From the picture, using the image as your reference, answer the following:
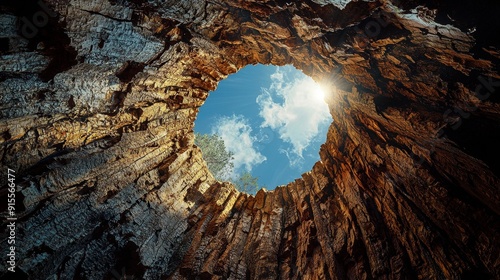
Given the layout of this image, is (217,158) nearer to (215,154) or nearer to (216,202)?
(215,154)

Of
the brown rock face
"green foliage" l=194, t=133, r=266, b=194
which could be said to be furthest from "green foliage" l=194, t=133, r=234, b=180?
the brown rock face

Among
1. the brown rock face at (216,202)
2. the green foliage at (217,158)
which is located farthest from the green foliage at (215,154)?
the brown rock face at (216,202)

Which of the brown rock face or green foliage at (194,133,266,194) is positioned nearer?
the brown rock face

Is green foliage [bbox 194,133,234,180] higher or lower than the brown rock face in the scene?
higher

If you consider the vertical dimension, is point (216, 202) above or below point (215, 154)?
below

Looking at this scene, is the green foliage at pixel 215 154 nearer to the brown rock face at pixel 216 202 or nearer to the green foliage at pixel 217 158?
the green foliage at pixel 217 158

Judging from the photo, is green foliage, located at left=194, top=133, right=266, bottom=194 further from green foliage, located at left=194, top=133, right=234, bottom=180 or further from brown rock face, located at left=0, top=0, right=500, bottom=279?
brown rock face, located at left=0, top=0, right=500, bottom=279

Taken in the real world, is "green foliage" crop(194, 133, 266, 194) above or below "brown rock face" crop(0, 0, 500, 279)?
above

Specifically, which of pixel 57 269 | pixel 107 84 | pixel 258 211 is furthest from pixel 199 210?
pixel 107 84

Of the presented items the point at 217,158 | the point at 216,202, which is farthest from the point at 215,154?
the point at 216,202

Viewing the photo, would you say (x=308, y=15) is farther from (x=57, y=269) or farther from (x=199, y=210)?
(x=57, y=269)
